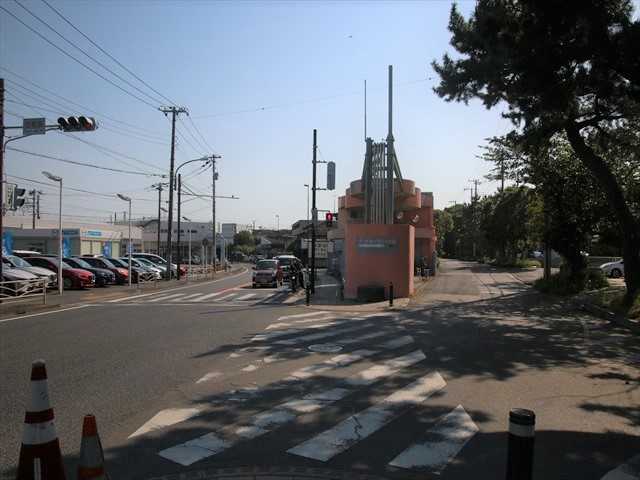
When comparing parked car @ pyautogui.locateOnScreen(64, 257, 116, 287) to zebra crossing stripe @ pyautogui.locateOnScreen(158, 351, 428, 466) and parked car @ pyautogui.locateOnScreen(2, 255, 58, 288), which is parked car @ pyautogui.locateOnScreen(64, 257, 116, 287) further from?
zebra crossing stripe @ pyautogui.locateOnScreen(158, 351, 428, 466)

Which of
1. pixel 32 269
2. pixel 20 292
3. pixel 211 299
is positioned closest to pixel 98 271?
pixel 32 269

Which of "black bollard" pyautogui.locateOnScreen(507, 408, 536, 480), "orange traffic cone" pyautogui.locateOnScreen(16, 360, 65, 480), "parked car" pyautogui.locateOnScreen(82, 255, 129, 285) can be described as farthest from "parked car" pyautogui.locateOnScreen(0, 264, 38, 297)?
"black bollard" pyautogui.locateOnScreen(507, 408, 536, 480)

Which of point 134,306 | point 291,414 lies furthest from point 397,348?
point 134,306

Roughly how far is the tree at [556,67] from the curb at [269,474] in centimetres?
1163

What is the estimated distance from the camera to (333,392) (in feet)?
25.1

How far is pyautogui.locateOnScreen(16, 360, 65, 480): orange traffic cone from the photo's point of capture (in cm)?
419

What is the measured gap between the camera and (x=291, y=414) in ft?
21.6

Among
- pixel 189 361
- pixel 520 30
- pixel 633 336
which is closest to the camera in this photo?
pixel 189 361

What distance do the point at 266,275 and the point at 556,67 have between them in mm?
21780

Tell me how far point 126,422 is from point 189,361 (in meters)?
3.54

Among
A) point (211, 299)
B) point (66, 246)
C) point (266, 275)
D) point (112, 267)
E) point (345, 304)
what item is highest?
point (66, 246)

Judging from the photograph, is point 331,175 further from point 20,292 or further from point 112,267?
point 112,267

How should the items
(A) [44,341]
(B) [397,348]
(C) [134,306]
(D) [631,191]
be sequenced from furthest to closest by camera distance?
(D) [631,191], (C) [134,306], (A) [44,341], (B) [397,348]

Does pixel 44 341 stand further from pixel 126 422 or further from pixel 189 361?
pixel 126 422
